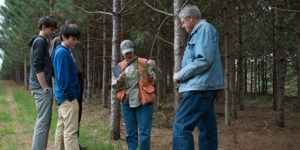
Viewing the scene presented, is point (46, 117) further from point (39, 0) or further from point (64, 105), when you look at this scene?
point (39, 0)

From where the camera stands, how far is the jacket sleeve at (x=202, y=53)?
7.34 feet

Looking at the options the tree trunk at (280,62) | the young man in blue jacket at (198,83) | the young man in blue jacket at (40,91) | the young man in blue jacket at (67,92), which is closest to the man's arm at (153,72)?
the young man in blue jacket at (198,83)

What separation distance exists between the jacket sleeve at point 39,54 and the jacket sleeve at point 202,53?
209 cm

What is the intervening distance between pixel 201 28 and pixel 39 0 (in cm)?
1206

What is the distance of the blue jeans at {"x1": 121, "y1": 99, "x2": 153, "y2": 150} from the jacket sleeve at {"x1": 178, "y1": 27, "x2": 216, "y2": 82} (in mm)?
1149

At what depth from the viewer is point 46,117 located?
125 inches

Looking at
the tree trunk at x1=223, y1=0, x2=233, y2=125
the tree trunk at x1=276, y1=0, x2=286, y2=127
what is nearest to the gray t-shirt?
the tree trunk at x1=223, y1=0, x2=233, y2=125

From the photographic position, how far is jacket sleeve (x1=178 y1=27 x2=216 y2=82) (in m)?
2.24

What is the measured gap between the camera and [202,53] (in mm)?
2240

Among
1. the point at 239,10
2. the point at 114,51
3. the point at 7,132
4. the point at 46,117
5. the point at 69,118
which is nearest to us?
the point at 69,118

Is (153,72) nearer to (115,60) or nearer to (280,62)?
(115,60)

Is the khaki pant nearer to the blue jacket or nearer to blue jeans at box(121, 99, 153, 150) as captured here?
the blue jacket

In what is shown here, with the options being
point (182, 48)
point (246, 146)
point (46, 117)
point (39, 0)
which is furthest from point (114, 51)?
point (39, 0)

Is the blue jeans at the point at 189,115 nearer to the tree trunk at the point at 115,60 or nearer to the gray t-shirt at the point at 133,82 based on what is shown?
the gray t-shirt at the point at 133,82
